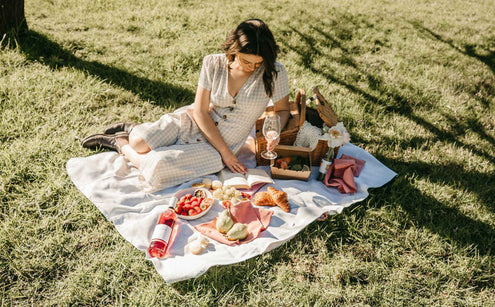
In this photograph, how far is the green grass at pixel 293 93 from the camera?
8.96ft

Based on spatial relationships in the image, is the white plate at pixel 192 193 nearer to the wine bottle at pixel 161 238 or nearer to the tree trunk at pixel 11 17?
the wine bottle at pixel 161 238

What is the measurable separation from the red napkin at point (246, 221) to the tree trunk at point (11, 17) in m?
5.59

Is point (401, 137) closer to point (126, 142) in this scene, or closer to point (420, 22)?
point (126, 142)

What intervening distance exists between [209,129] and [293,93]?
2.18 metres

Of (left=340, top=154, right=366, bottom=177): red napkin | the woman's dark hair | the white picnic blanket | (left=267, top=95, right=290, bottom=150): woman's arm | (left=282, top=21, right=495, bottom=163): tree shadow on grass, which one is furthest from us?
(left=282, top=21, right=495, bottom=163): tree shadow on grass

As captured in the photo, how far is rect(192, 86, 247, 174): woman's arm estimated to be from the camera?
11.6 ft

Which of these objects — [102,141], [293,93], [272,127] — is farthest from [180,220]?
[293,93]

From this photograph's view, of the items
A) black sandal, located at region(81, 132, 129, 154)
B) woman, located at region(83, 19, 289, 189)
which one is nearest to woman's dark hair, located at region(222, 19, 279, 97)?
woman, located at region(83, 19, 289, 189)

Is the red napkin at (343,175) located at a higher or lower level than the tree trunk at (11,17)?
lower

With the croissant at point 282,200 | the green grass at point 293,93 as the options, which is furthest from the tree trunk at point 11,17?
the croissant at point 282,200

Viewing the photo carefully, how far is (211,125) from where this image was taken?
3.62 m

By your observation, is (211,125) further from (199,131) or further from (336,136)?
(336,136)

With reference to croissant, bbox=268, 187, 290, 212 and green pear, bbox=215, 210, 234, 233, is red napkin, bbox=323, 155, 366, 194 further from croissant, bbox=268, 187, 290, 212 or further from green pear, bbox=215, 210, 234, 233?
green pear, bbox=215, 210, 234, 233

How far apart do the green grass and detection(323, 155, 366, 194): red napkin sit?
0.29 meters
